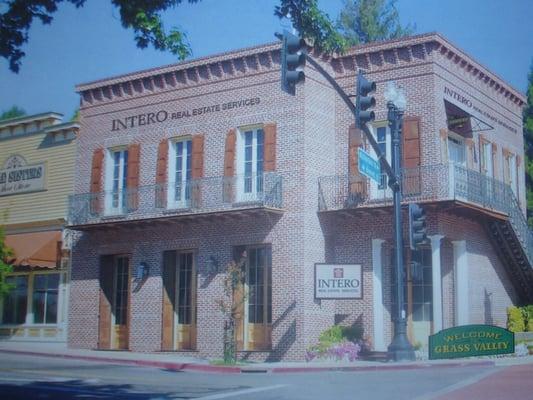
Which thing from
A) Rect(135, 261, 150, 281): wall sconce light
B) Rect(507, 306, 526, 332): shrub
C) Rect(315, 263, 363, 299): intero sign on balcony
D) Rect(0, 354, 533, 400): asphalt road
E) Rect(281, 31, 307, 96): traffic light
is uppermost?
Rect(281, 31, 307, 96): traffic light

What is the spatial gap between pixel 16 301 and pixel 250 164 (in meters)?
11.5

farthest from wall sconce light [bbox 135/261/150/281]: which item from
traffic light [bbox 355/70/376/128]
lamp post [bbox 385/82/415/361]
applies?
traffic light [bbox 355/70/376/128]

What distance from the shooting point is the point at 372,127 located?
24406 millimetres

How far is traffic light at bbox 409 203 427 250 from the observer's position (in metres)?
19.0

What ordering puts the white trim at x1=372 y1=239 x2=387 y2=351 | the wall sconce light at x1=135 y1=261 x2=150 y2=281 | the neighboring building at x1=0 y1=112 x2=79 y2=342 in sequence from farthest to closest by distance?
the neighboring building at x1=0 y1=112 x2=79 y2=342, the wall sconce light at x1=135 y1=261 x2=150 y2=281, the white trim at x1=372 y1=239 x2=387 y2=351

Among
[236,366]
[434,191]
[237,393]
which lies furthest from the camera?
[434,191]

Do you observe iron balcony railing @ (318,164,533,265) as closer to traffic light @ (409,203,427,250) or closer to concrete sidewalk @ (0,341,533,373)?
traffic light @ (409,203,427,250)

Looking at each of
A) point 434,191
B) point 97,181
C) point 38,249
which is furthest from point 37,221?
point 434,191

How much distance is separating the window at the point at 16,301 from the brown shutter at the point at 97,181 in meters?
4.89

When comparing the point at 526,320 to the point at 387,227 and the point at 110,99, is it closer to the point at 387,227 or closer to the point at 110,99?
the point at 387,227

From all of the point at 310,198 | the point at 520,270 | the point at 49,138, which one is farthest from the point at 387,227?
the point at 49,138

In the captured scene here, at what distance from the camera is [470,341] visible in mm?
20188

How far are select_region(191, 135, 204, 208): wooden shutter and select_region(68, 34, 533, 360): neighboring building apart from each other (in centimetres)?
4

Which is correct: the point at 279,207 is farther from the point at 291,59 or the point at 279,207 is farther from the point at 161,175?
the point at 291,59
